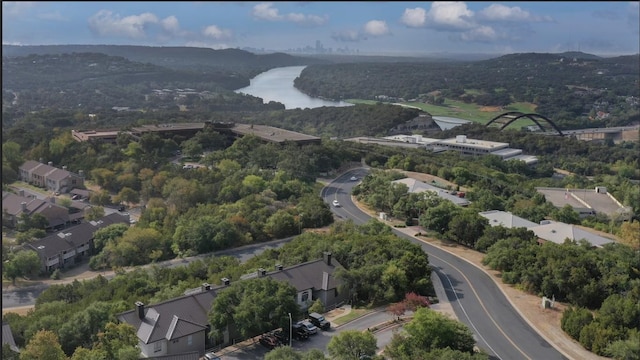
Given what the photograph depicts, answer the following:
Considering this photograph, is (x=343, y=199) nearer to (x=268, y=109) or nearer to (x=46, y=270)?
(x=46, y=270)

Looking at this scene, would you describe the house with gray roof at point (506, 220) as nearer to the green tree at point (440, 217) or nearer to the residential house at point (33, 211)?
the green tree at point (440, 217)

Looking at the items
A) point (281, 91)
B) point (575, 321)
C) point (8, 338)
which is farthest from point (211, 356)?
point (281, 91)

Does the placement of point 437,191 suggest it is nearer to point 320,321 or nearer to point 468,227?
point 468,227

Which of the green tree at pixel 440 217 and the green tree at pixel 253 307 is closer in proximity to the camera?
the green tree at pixel 253 307

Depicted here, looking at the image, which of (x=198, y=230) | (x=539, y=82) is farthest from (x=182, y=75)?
(x=198, y=230)

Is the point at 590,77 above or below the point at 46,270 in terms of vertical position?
above

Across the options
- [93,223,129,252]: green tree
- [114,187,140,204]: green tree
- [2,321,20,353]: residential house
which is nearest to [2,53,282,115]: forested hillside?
[114,187,140,204]: green tree

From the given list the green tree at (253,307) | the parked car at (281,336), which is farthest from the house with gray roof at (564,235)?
the parked car at (281,336)

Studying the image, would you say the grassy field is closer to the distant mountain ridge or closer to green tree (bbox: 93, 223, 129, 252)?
green tree (bbox: 93, 223, 129, 252)
